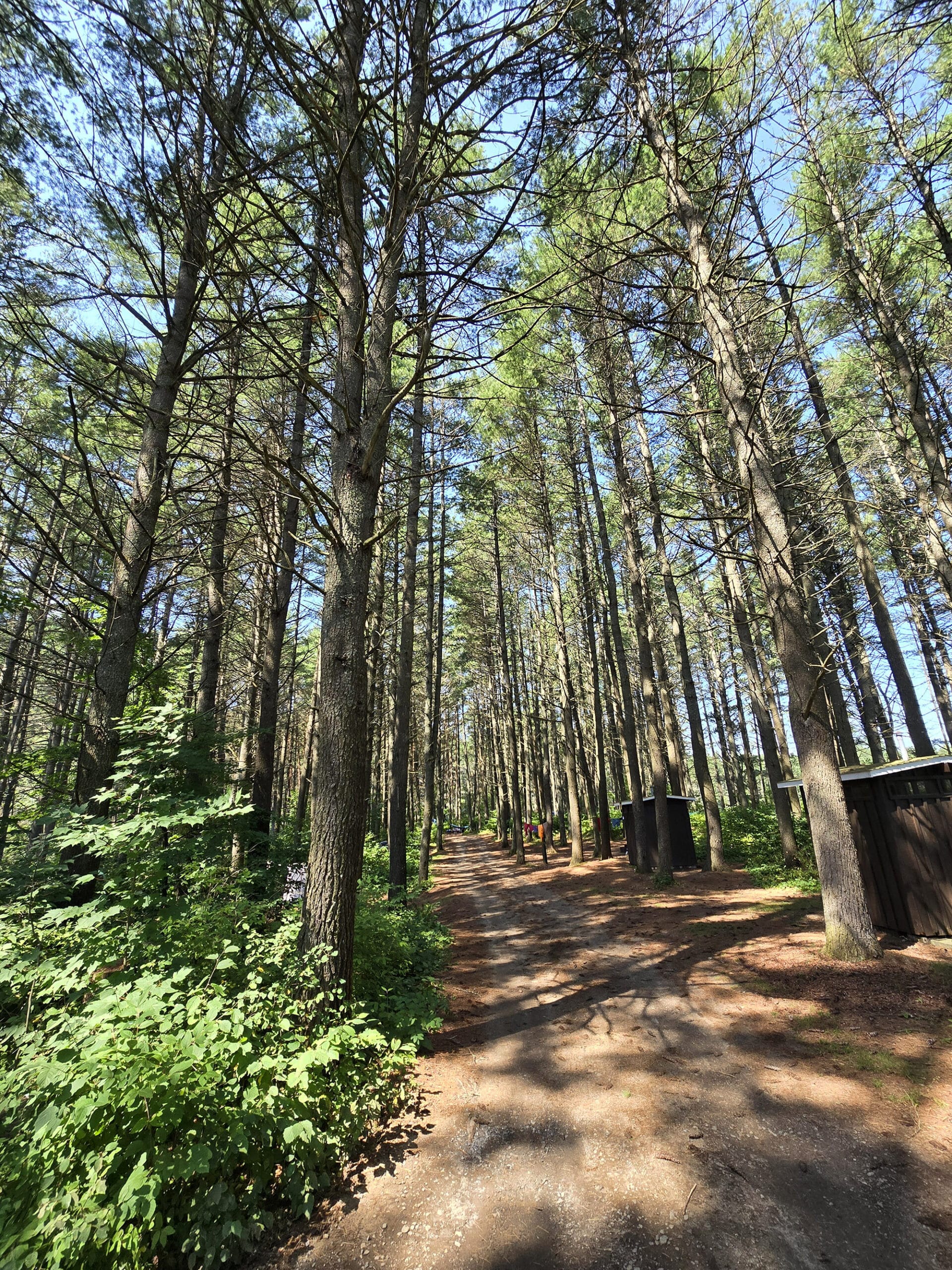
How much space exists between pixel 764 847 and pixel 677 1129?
476 inches

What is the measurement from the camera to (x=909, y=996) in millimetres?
4352

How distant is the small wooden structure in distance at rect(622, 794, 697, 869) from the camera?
40.8ft

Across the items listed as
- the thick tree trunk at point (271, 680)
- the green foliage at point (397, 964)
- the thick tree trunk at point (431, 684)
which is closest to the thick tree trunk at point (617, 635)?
the thick tree trunk at point (431, 684)

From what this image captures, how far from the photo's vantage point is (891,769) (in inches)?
232

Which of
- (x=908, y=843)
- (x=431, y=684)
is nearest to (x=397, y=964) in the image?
(x=908, y=843)

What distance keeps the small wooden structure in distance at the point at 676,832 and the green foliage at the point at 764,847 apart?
118cm

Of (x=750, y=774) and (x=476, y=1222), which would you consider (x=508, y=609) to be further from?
(x=476, y=1222)

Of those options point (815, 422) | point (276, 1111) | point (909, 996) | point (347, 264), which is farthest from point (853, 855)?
point (815, 422)

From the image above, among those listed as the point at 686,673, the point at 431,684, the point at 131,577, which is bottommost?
the point at 131,577

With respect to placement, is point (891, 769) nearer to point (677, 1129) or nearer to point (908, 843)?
point (908, 843)

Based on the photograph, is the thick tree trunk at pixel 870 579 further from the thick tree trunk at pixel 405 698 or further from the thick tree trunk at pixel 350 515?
the thick tree trunk at pixel 350 515

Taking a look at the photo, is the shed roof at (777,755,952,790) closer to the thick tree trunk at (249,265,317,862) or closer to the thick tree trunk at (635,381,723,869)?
the thick tree trunk at (635,381,723,869)

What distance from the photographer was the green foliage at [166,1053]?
2.06 m

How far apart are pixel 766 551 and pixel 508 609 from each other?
1673 cm
